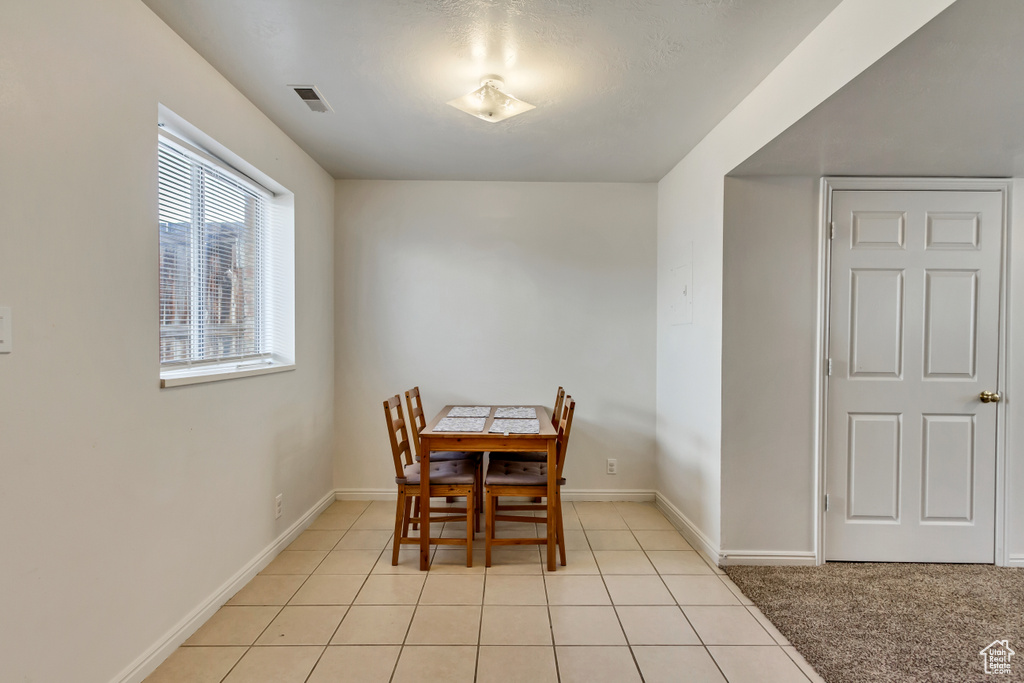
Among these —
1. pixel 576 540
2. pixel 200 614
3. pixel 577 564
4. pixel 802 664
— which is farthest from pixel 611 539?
pixel 200 614

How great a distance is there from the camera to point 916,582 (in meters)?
2.56

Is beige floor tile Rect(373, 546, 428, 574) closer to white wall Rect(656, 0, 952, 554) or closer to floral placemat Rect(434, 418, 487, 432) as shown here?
floral placemat Rect(434, 418, 487, 432)

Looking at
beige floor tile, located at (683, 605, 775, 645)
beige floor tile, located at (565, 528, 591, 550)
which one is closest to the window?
beige floor tile, located at (565, 528, 591, 550)

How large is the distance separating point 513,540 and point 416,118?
7.67 ft

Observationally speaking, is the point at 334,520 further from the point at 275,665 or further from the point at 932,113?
the point at 932,113

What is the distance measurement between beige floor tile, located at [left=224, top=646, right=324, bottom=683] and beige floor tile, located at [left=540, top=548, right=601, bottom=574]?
1234 mm

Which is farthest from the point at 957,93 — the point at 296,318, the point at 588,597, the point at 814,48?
the point at 296,318

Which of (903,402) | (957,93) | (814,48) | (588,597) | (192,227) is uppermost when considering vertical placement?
(814,48)

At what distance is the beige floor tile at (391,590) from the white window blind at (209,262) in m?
1.34

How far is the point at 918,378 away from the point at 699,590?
166cm

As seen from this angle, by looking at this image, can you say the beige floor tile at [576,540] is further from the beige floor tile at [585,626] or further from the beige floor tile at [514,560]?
the beige floor tile at [585,626]

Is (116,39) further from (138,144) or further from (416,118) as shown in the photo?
(416,118)

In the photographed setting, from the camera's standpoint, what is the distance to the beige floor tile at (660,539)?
3.03m

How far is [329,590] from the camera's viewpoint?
8.12 feet
